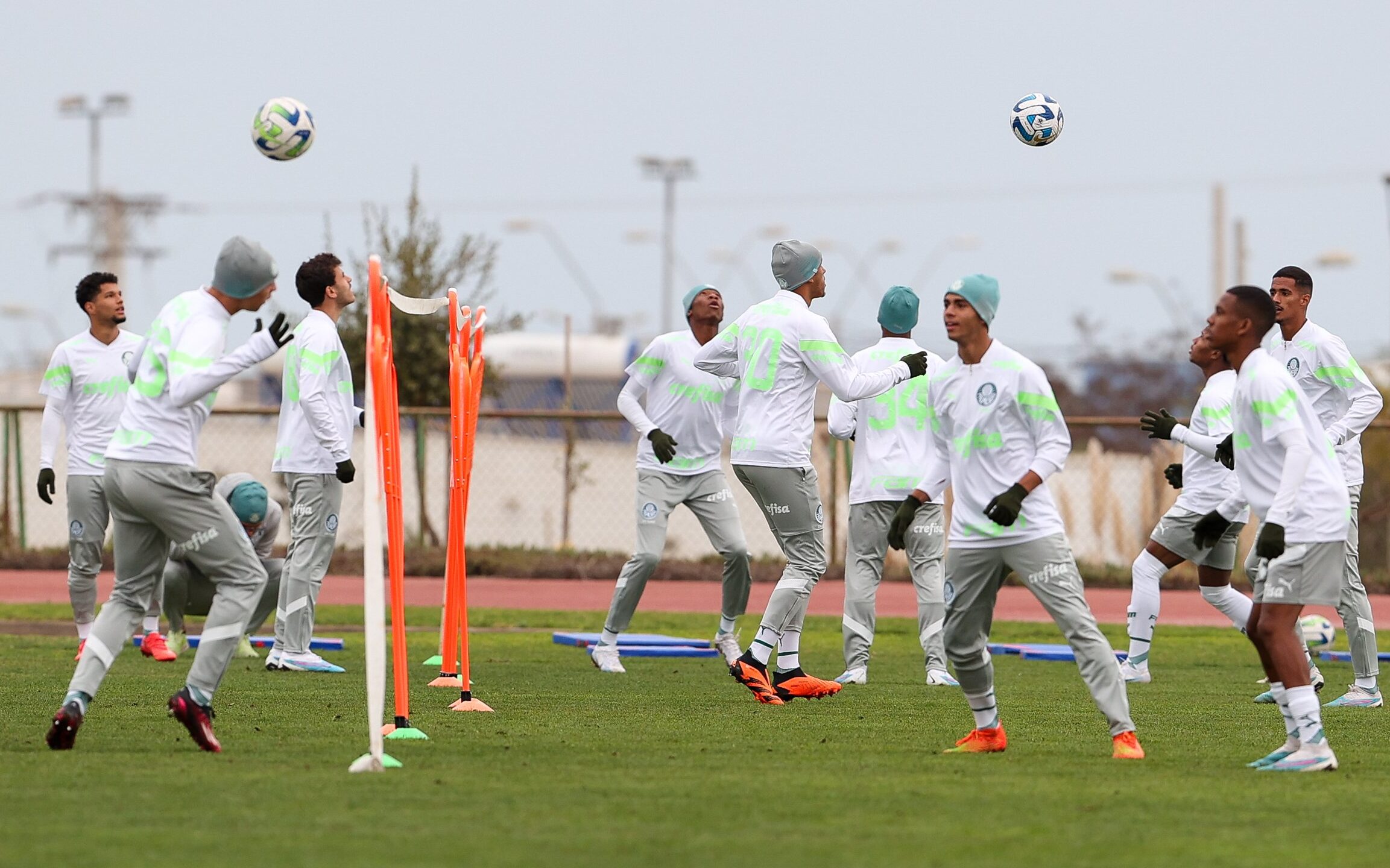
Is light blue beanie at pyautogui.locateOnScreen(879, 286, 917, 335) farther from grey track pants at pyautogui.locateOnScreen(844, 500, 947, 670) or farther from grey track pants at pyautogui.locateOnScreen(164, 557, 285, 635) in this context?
grey track pants at pyautogui.locateOnScreen(164, 557, 285, 635)

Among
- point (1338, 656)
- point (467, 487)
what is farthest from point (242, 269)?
point (1338, 656)

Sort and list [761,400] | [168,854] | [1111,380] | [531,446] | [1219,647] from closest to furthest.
Answer: [168,854] < [761,400] < [1219,647] < [531,446] < [1111,380]

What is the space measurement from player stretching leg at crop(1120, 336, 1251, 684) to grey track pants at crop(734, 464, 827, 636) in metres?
1.88

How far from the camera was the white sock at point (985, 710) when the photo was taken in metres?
7.51

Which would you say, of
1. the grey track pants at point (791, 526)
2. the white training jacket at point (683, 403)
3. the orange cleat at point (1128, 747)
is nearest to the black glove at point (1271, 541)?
the orange cleat at point (1128, 747)

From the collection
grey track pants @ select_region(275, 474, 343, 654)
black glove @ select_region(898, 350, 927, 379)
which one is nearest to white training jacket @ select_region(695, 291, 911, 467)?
black glove @ select_region(898, 350, 927, 379)

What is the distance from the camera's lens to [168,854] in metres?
5.12

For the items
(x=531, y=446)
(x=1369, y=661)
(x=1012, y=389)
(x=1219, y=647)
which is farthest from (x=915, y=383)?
(x=531, y=446)

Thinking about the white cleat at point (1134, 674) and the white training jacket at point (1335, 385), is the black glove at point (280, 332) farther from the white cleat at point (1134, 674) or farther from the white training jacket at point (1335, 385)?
the white cleat at point (1134, 674)

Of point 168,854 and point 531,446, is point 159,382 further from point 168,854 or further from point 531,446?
point 531,446

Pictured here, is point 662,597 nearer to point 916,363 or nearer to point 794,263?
point 794,263

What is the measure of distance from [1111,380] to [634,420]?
35101mm

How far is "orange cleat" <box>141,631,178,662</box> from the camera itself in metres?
11.5

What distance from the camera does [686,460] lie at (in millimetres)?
11109
